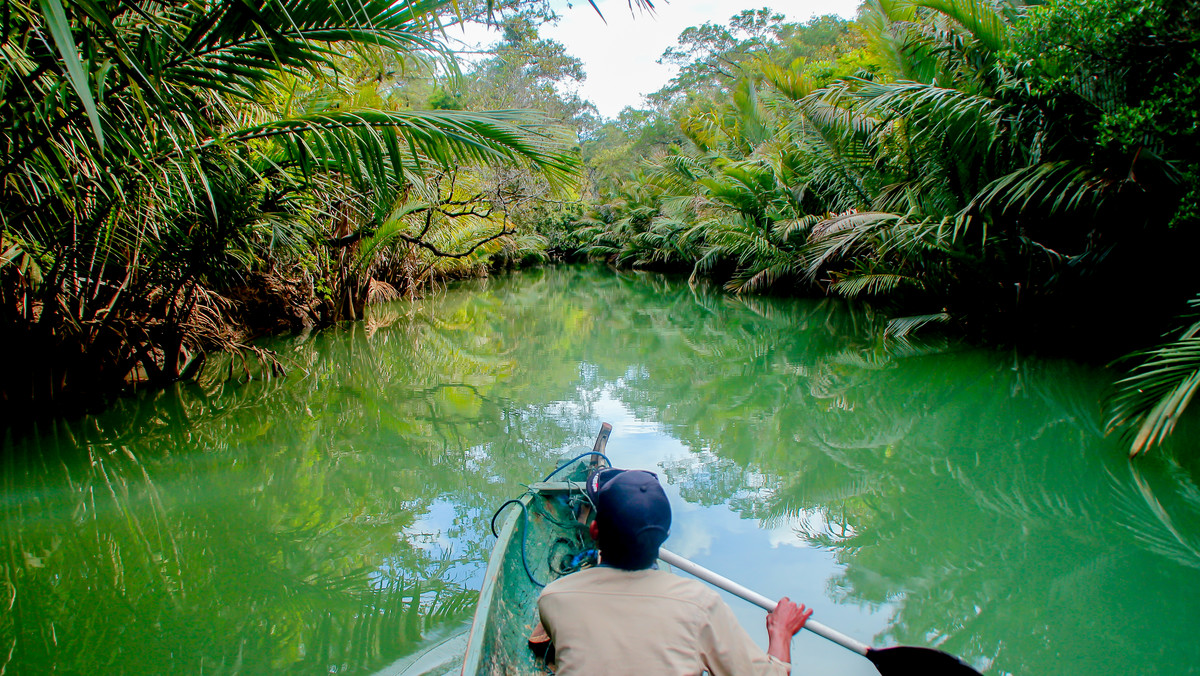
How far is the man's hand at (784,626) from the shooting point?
72.2 inches

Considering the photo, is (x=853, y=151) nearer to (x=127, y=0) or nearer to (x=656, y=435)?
(x=656, y=435)

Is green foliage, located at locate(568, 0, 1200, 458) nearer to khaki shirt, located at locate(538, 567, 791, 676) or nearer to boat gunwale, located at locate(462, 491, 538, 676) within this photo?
khaki shirt, located at locate(538, 567, 791, 676)

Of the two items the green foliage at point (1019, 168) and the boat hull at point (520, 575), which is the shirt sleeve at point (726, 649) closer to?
the boat hull at point (520, 575)

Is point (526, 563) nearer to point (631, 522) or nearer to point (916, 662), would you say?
point (631, 522)

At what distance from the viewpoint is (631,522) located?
4.95ft

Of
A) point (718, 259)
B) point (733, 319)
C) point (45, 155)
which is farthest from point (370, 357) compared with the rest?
point (718, 259)

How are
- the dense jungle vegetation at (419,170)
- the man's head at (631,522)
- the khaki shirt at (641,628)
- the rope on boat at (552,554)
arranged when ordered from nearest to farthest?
1. the khaki shirt at (641,628)
2. the man's head at (631,522)
3. the rope on boat at (552,554)
4. the dense jungle vegetation at (419,170)

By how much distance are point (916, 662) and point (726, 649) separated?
0.80 meters

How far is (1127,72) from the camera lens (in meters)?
Answer: 5.23

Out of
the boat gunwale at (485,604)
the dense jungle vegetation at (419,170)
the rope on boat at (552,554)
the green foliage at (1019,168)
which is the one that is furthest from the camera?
the green foliage at (1019,168)

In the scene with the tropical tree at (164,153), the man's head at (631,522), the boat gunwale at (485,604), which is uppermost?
the tropical tree at (164,153)

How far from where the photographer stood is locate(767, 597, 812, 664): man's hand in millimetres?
1835

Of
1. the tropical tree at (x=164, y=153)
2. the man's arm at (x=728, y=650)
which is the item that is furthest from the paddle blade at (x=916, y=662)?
the tropical tree at (x=164, y=153)

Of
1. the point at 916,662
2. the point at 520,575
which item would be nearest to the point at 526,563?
the point at 520,575
